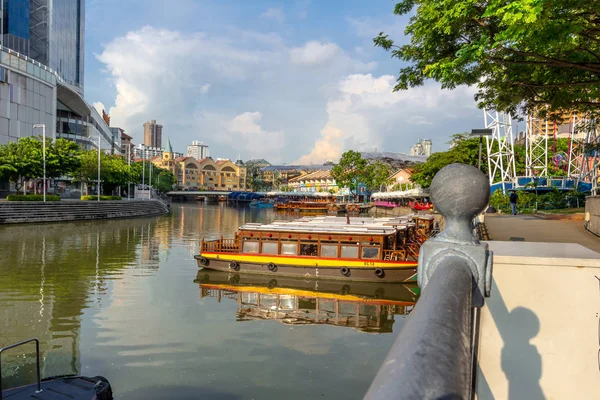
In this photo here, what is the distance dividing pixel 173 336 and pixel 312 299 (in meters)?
6.22

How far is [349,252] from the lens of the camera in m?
19.7

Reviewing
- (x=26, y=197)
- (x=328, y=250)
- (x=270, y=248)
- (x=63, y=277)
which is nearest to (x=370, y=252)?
(x=328, y=250)

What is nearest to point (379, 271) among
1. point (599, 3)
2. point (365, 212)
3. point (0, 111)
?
point (599, 3)

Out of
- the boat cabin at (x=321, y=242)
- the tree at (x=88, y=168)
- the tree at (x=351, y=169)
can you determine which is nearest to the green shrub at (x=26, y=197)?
the tree at (x=88, y=168)

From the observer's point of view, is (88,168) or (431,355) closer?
(431,355)

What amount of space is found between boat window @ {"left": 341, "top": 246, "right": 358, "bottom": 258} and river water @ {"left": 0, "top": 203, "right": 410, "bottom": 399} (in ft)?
11.5

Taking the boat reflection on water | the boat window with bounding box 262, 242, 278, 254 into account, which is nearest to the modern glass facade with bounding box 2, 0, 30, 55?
the boat reflection on water

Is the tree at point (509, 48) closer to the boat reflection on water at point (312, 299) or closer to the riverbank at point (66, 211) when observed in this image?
the boat reflection on water at point (312, 299)

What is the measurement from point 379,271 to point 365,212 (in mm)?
64185

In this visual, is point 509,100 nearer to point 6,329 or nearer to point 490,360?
point 490,360

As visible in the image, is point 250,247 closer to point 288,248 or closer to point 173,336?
point 288,248

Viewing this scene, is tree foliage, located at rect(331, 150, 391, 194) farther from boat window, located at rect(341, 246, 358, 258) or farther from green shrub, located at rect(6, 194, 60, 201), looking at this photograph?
boat window, located at rect(341, 246, 358, 258)

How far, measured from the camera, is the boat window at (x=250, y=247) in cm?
2094

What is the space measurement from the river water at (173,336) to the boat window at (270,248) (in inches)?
136
